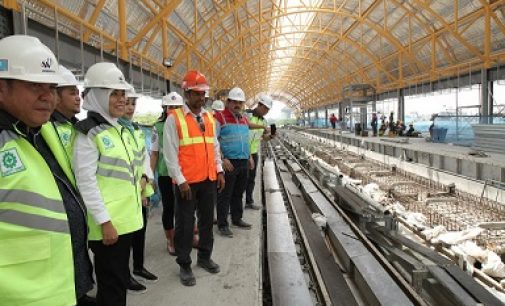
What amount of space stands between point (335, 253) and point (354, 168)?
27.8 feet

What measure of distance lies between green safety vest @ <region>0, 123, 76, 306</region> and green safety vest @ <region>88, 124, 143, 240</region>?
700 mm

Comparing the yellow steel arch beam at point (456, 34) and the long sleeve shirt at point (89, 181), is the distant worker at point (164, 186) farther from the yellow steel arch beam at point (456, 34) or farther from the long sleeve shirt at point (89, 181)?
the yellow steel arch beam at point (456, 34)

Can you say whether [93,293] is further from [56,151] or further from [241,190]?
[241,190]


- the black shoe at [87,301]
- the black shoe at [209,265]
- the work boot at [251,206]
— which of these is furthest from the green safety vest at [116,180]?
the work boot at [251,206]

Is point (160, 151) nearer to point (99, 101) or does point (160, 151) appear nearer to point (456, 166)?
point (99, 101)

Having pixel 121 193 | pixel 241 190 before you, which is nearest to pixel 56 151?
pixel 121 193

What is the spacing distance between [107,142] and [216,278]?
Result: 1858 mm

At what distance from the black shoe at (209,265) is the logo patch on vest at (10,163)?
2.58m

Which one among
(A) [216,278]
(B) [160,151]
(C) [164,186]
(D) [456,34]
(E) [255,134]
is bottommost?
(A) [216,278]

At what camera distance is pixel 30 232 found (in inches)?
57.9

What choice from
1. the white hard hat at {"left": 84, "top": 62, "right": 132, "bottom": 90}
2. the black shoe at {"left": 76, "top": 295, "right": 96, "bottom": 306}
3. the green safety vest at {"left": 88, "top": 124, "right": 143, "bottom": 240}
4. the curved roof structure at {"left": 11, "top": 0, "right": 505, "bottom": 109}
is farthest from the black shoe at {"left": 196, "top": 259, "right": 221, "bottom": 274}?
the curved roof structure at {"left": 11, "top": 0, "right": 505, "bottom": 109}

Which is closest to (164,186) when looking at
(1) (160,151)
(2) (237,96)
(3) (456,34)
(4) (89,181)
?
(1) (160,151)

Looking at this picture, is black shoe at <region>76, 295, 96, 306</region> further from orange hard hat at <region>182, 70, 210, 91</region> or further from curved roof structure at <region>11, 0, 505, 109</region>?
curved roof structure at <region>11, 0, 505, 109</region>

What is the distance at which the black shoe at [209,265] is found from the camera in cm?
376
